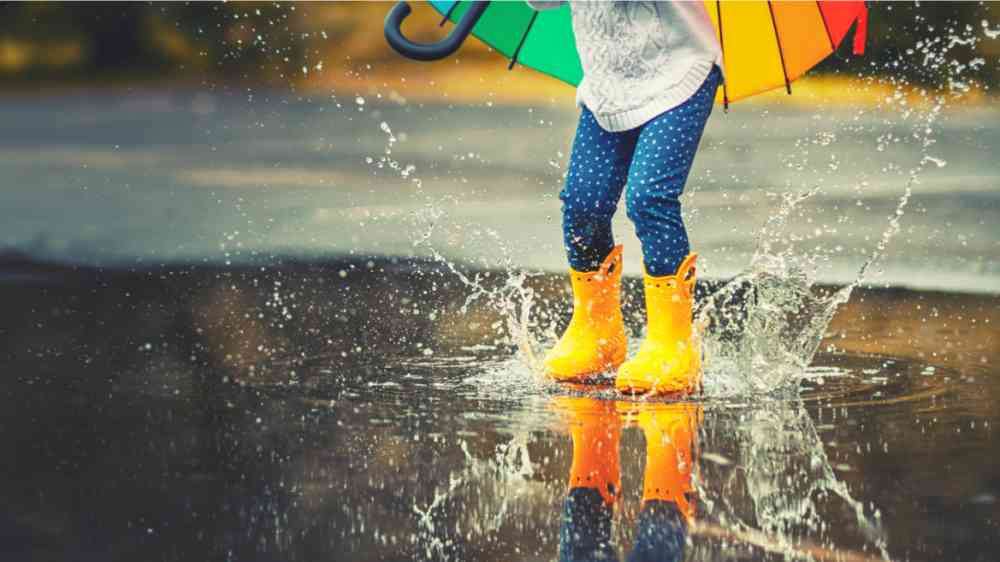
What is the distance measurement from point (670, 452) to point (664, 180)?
0.81 metres

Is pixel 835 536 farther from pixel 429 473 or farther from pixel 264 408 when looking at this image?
pixel 264 408

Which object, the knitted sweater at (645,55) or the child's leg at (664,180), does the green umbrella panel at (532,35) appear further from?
the child's leg at (664,180)

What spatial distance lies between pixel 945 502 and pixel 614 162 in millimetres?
1441

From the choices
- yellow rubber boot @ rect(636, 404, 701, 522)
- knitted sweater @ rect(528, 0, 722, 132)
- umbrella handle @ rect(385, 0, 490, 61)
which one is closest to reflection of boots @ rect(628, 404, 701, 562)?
yellow rubber boot @ rect(636, 404, 701, 522)

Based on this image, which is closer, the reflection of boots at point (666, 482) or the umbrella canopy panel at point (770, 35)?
the reflection of boots at point (666, 482)

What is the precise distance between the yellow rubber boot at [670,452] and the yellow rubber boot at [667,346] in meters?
0.12

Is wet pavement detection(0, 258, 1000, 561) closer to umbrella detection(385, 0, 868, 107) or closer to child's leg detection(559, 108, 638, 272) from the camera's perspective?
child's leg detection(559, 108, 638, 272)

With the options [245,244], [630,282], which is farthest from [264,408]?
[245,244]

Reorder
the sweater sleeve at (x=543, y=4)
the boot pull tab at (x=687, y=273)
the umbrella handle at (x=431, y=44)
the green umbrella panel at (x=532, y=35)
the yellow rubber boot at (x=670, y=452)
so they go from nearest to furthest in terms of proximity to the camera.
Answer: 1. the yellow rubber boot at (x=670, y=452)
2. the umbrella handle at (x=431, y=44)
3. the boot pull tab at (x=687, y=273)
4. the sweater sleeve at (x=543, y=4)
5. the green umbrella panel at (x=532, y=35)

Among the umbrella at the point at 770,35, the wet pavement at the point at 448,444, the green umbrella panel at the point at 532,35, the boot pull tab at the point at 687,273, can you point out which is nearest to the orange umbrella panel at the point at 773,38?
the umbrella at the point at 770,35

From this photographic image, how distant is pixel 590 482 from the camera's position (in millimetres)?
3379

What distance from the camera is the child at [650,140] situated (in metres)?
4.22

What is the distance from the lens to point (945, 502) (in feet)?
10.6

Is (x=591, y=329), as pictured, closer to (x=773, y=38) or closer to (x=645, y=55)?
(x=645, y=55)
